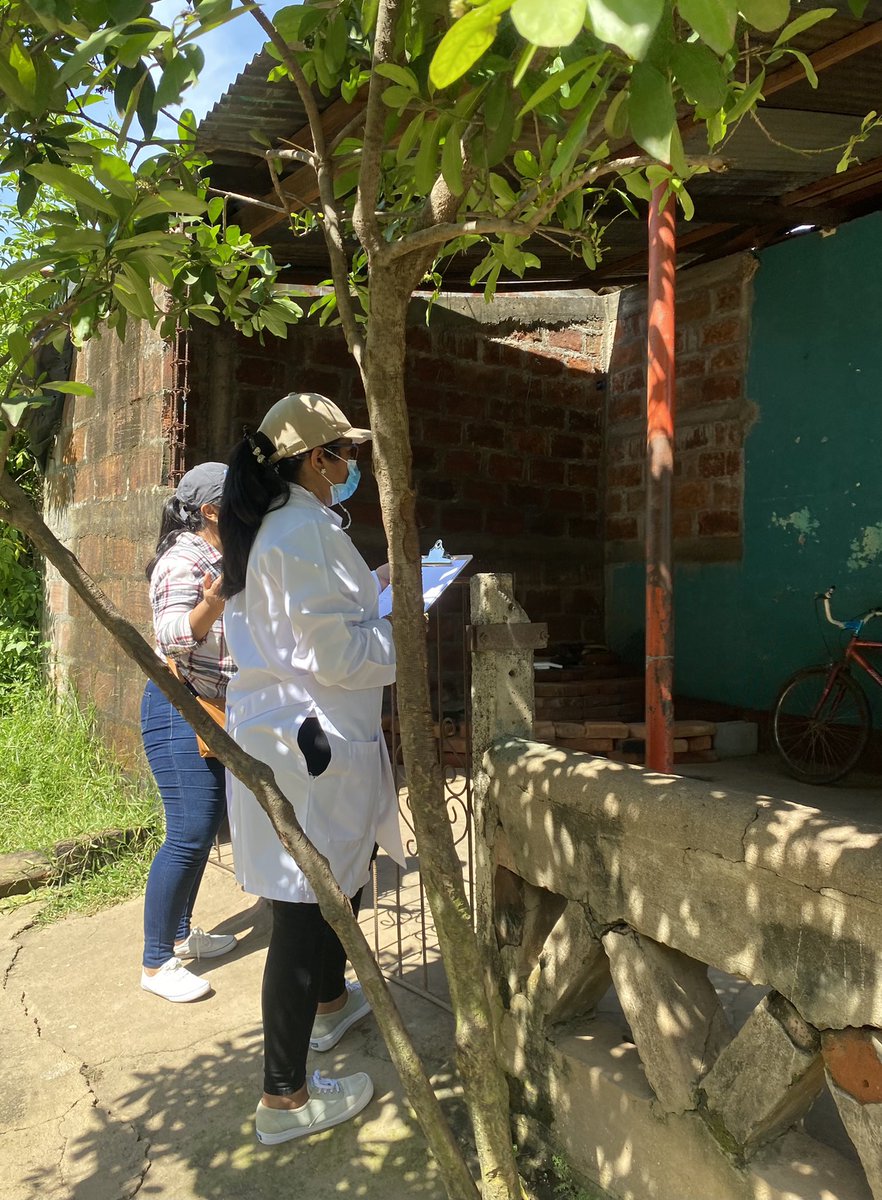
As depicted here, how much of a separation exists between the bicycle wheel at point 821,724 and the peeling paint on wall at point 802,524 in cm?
76

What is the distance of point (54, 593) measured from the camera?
7.07m

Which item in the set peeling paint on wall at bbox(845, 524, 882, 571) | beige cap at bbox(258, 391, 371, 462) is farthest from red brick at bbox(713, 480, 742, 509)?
beige cap at bbox(258, 391, 371, 462)

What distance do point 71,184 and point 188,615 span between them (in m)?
1.95

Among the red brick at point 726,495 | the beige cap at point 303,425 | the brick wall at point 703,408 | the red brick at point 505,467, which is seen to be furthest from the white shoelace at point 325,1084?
the red brick at point 505,467

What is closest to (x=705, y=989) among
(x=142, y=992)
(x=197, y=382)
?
(x=142, y=992)

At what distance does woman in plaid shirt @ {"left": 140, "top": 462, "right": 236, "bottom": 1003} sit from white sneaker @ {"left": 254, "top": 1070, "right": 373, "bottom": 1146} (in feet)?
3.03

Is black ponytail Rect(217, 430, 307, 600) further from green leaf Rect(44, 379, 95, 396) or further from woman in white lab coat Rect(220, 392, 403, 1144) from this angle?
green leaf Rect(44, 379, 95, 396)

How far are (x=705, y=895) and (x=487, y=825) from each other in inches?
32.8

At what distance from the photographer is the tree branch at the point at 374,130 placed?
4.76 feet

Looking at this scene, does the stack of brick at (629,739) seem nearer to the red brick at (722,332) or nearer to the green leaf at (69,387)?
the red brick at (722,332)

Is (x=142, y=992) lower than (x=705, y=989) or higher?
lower

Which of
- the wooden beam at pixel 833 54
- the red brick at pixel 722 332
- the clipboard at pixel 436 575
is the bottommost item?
the clipboard at pixel 436 575

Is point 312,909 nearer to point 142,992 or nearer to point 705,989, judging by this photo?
point 705,989

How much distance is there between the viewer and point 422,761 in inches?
72.4
